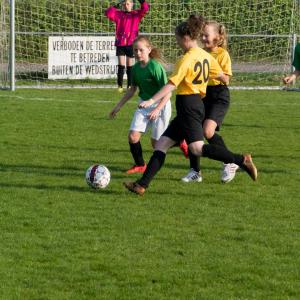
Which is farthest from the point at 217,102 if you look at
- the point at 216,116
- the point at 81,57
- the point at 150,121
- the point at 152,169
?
the point at 81,57

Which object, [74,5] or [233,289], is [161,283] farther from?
[74,5]

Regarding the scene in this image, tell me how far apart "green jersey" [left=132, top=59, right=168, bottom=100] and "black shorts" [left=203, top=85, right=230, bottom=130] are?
0.52 metres

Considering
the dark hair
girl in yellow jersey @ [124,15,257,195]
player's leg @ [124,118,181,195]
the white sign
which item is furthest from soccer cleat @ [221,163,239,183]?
the white sign

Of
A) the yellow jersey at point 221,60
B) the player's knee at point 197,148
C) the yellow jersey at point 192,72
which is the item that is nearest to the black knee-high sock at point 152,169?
the player's knee at point 197,148

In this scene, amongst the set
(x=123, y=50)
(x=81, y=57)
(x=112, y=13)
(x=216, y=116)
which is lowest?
(x=81, y=57)

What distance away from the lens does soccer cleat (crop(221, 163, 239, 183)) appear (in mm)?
9469

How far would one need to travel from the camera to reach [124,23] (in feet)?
65.4

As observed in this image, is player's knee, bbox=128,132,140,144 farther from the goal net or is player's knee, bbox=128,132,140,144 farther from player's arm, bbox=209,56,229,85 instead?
the goal net

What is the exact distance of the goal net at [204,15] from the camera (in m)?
23.0

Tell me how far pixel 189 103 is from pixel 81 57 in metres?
13.9

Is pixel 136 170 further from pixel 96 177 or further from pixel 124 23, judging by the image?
pixel 124 23

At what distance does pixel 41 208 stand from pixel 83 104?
9.80 meters

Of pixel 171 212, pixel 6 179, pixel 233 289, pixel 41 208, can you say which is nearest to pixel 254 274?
pixel 233 289

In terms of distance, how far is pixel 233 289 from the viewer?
571cm
